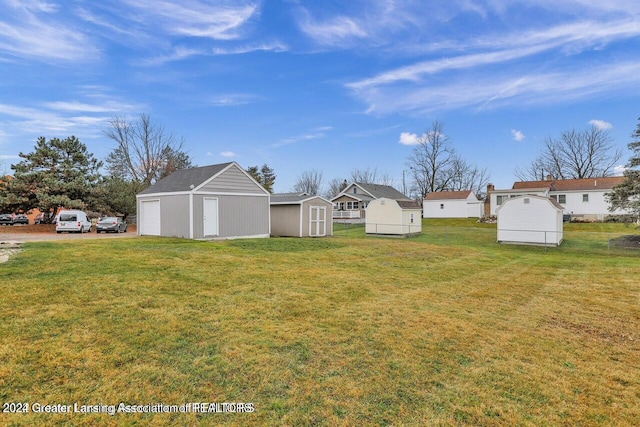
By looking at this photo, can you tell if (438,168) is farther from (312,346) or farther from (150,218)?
(312,346)

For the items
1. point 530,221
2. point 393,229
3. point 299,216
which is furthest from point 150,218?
point 530,221

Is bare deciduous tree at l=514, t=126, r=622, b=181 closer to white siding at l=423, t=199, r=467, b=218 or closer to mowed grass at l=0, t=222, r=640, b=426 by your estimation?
white siding at l=423, t=199, r=467, b=218

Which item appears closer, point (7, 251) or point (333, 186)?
point (7, 251)

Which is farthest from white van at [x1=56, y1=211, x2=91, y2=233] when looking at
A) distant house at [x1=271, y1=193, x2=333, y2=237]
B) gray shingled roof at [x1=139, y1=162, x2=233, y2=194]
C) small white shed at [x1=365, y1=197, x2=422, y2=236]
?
small white shed at [x1=365, y1=197, x2=422, y2=236]

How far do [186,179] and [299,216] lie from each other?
6.93 meters

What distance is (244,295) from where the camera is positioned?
6457 millimetres

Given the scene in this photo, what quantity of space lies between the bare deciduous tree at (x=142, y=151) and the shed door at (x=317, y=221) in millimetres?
25696

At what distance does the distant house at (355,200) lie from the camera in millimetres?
39094

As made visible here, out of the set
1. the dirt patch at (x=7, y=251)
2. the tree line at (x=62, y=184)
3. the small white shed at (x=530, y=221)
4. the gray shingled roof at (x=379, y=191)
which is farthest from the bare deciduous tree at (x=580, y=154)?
the dirt patch at (x=7, y=251)

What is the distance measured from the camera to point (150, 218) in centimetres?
1872

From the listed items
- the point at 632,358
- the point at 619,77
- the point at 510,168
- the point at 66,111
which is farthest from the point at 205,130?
the point at 510,168

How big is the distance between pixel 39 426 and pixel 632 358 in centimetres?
652

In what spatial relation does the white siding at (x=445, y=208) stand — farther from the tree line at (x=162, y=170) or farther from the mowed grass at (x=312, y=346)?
the mowed grass at (x=312, y=346)

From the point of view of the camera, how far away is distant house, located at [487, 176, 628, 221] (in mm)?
32656
